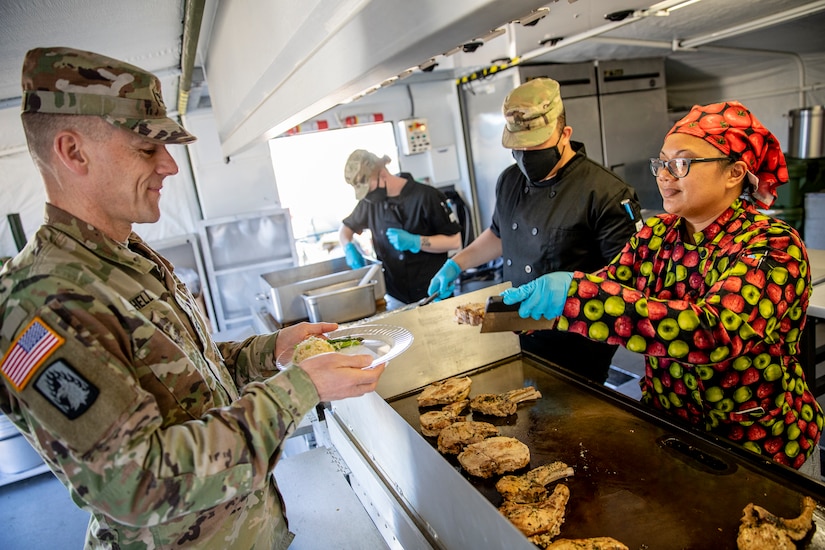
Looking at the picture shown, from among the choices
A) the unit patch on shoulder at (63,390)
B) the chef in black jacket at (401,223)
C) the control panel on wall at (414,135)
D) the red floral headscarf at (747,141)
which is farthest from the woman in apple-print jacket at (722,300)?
the control panel on wall at (414,135)

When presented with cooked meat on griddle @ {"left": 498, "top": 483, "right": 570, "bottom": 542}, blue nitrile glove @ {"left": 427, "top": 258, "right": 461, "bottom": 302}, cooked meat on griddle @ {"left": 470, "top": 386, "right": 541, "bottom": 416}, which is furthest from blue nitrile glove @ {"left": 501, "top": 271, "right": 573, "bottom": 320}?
blue nitrile glove @ {"left": 427, "top": 258, "right": 461, "bottom": 302}

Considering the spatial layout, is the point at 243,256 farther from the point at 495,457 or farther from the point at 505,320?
the point at 495,457

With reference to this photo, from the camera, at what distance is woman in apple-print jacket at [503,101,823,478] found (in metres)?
1.30

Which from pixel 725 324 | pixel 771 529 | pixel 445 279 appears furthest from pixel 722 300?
pixel 445 279

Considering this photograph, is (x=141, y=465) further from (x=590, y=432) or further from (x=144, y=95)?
(x=590, y=432)

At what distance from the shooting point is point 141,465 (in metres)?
0.87

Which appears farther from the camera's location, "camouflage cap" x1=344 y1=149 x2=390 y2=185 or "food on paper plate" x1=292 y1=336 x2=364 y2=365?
"camouflage cap" x1=344 y1=149 x2=390 y2=185

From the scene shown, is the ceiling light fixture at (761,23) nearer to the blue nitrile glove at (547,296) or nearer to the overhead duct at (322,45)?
the blue nitrile glove at (547,296)

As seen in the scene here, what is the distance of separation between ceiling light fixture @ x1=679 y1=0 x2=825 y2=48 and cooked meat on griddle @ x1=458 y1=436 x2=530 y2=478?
3.67m

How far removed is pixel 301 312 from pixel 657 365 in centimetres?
209

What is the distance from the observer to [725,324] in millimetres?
1276

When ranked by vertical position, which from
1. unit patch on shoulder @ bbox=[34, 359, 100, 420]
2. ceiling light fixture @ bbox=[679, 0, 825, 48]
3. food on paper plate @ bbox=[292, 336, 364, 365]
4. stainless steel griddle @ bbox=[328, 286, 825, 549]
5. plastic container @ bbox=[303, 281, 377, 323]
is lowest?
stainless steel griddle @ bbox=[328, 286, 825, 549]

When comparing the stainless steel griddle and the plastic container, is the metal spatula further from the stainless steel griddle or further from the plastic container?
the plastic container

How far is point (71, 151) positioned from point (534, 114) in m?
1.73
